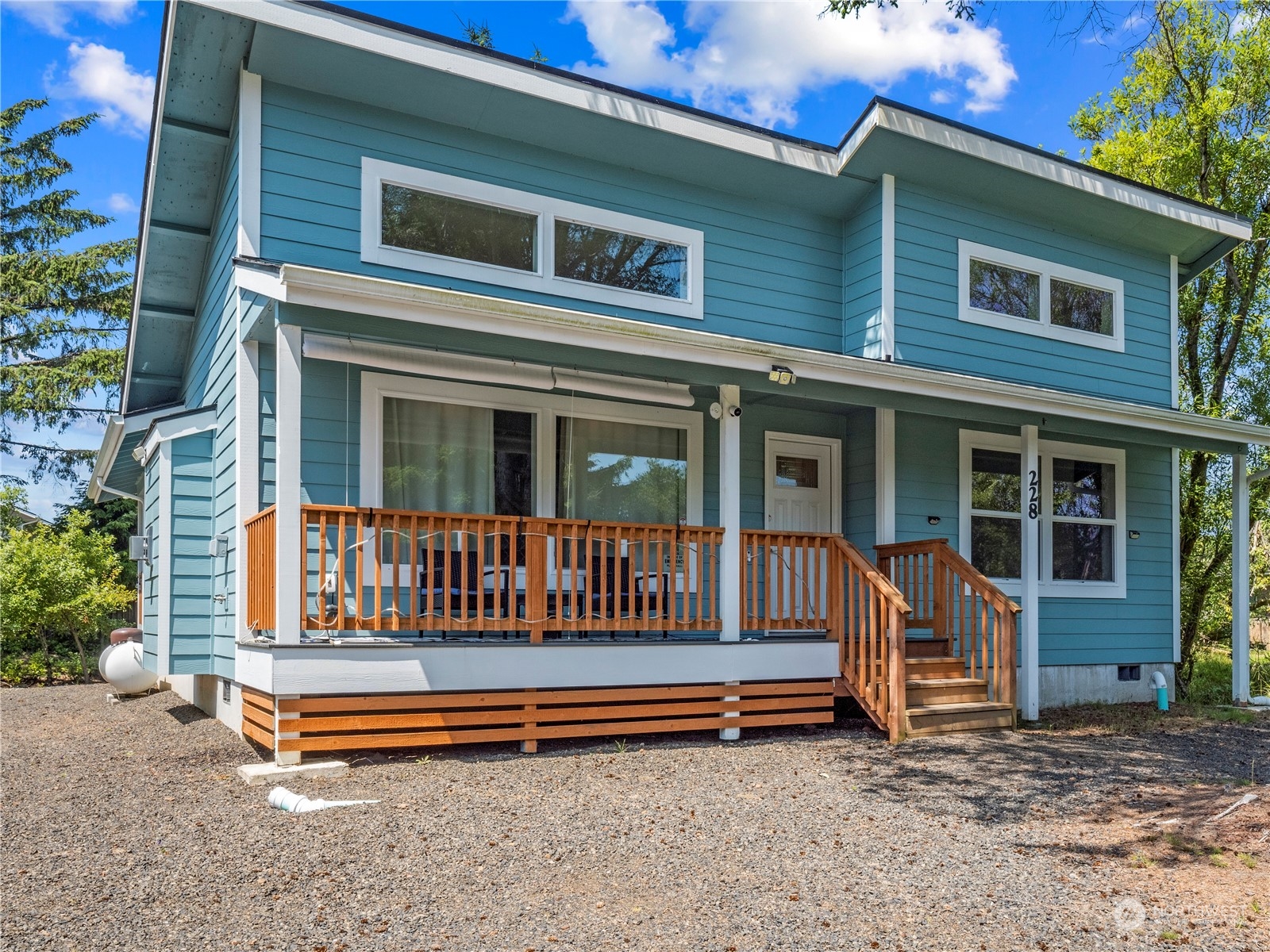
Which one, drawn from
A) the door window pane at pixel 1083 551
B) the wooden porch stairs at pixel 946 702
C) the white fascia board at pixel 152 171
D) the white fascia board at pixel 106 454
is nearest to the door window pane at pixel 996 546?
the door window pane at pixel 1083 551

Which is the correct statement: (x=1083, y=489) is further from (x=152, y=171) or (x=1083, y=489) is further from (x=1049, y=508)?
(x=152, y=171)

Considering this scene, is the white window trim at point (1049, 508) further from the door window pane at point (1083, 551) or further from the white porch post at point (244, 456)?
the white porch post at point (244, 456)

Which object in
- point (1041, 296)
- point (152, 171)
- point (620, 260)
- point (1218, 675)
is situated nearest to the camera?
point (152, 171)

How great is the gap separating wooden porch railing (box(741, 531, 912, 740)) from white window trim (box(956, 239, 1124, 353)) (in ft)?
10.5

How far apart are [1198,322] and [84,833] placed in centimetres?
1389

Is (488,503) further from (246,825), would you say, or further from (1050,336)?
(1050,336)

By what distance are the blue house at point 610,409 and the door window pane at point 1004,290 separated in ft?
0.14

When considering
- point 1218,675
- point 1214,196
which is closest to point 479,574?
point 1218,675

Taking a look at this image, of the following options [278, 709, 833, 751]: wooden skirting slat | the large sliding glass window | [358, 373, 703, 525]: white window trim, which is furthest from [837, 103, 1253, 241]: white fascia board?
[278, 709, 833, 751]: wooden skirting slat

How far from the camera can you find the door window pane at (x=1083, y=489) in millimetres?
9883

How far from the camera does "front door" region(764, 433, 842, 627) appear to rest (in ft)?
28.9

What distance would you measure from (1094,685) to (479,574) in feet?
23.3

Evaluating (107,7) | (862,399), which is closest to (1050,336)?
(862,399)

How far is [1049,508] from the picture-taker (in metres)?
9.70
